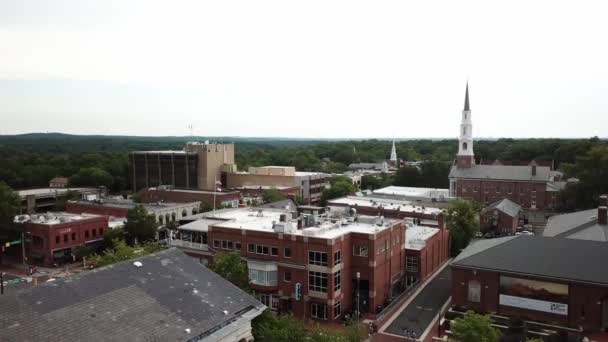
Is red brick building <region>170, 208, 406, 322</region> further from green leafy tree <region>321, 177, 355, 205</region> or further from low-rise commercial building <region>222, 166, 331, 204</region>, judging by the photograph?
low-rise commercial building <region>222, 166, 331, 204</region>

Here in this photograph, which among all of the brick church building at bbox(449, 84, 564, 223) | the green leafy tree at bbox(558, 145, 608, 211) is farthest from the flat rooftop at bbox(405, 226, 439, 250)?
the brick church building at bbox(449, 84, 564, 223)

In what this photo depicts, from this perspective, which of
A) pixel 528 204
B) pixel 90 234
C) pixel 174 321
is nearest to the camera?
pixel 174 321

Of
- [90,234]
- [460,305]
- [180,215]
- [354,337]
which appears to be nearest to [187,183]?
[180,215]

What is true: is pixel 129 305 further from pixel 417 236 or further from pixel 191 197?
pixel 191 197

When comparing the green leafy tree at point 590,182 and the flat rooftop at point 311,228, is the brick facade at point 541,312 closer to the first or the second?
the flat rooftop at point 311,228

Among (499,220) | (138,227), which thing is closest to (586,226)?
(499,220)

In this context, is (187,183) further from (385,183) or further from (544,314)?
(544,314)
